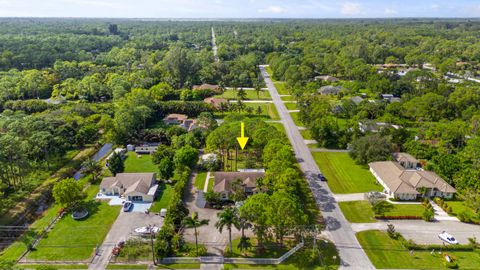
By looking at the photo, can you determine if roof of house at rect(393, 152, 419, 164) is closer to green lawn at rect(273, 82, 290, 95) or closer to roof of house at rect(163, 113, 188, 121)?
roof of house at rect(163, 113, 188, 121)

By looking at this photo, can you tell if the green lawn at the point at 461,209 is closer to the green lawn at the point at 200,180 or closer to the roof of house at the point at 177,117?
the green lawn at the point at 200,180

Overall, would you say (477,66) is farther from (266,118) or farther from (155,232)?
(155,232)

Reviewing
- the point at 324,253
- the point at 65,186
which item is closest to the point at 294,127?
the point at 324,253

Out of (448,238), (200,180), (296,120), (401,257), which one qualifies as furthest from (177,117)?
(448,238)

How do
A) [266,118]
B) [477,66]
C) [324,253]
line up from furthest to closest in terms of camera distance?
[477,66] → [266,118] → [324,253]

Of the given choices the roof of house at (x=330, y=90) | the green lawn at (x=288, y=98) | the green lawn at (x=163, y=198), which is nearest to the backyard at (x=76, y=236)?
the green lawn at (x=163, y=198)

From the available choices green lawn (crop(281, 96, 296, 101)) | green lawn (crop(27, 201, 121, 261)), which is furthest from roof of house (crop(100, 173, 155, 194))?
green lawn (crop(281, 96, 296, 101))

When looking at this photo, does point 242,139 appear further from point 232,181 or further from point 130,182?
point 130,182
